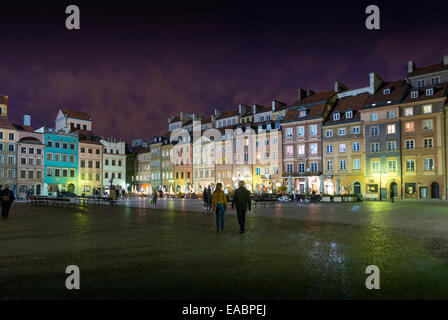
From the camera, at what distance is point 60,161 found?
7088cm

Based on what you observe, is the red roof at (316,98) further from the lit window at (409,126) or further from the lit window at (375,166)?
the lit window at (409,126)

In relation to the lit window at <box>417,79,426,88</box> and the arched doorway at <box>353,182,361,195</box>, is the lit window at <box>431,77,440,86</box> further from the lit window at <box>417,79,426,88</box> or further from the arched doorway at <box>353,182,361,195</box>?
the arched doorway at <box>353,182,361,195</box>

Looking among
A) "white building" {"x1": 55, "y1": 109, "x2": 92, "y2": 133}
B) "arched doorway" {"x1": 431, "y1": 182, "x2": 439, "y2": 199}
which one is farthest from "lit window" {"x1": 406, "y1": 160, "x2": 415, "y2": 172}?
"white building" {"x1": 55, "y1": 109, "x2": 92, "y2": 133}

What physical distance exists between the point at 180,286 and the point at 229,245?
4.09m

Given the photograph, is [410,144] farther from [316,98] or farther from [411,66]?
[316,98]

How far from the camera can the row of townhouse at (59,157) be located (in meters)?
63.1

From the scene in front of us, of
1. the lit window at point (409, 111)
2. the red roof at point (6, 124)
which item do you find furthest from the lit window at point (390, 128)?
the red roof at point (6, 124)

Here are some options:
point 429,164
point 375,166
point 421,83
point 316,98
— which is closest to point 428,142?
point 429,164

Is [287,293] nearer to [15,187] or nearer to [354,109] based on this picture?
[354,109]

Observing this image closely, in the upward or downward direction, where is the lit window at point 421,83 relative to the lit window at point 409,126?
upward

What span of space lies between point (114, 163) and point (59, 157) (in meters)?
13.4

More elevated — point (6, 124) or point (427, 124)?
point (6, 124)
